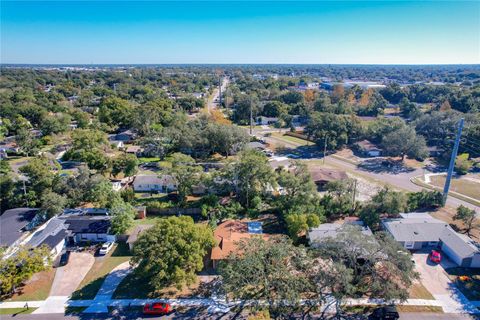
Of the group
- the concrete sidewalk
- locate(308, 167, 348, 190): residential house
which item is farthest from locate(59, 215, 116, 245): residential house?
locate(308, 167, 348, 190): residential house

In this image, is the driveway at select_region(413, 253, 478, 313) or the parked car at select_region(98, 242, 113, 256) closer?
the driveway at select_region(413, 253, 478, 313)

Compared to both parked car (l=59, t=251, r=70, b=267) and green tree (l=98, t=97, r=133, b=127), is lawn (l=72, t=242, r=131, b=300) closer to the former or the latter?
parked car (l=59, t=251, r=70, b=267)

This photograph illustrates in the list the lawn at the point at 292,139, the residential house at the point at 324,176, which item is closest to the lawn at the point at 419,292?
the residential house at the point at 324,176

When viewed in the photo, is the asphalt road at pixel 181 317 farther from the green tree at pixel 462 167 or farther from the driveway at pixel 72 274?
the green tree at pixel 462 167

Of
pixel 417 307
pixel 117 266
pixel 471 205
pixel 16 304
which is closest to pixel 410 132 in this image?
pixel 471 205

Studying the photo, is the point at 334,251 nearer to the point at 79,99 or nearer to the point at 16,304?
the point at 16,304
